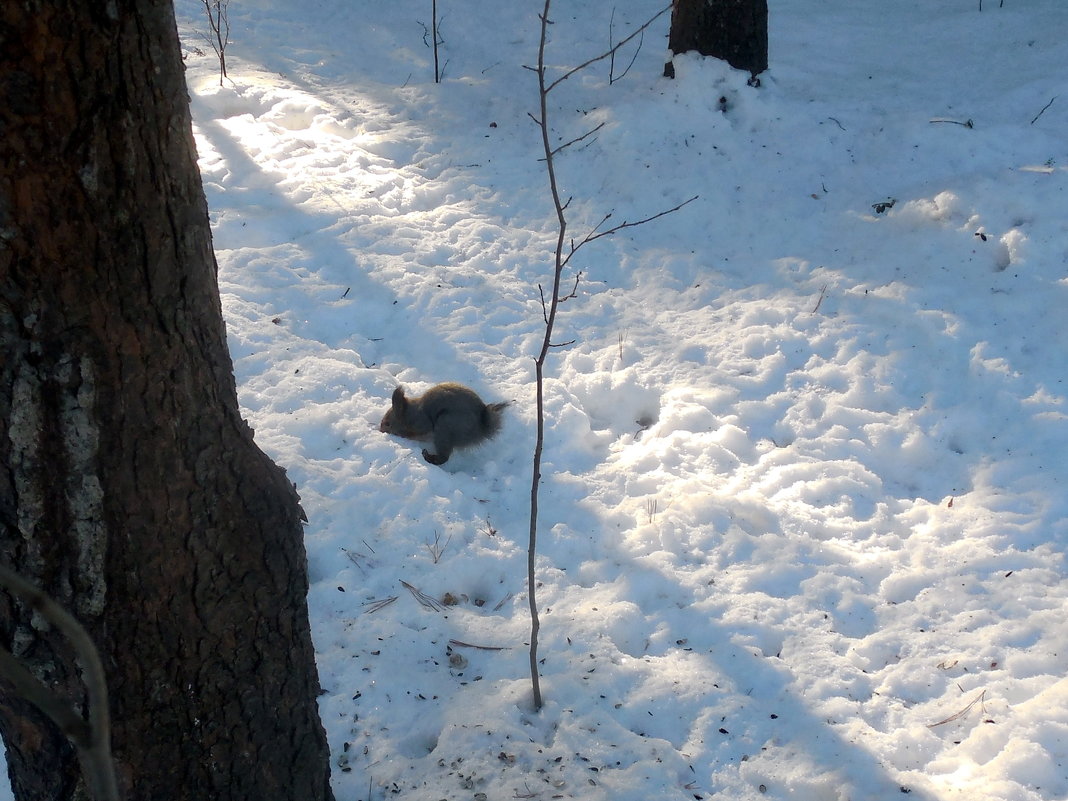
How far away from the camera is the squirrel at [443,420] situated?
14.7ft

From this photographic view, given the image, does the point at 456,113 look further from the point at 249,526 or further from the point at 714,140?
the point at 249,526

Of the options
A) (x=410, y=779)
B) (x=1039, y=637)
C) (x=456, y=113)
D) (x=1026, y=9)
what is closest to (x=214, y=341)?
(x=410, y=779)

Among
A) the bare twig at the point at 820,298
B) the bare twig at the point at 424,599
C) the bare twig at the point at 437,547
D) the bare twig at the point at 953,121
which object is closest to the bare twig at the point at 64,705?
the bare twig at the point at 424,599

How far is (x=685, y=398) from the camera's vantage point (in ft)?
15.5

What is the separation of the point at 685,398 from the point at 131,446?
10.9 feet

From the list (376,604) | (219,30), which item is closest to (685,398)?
(376,604)

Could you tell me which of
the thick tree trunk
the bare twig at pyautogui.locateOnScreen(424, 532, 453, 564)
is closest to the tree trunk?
the bare twig at pyautogui.locateOnScreen(424, 532, 453, 564)

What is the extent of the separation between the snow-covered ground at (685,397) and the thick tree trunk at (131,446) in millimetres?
894

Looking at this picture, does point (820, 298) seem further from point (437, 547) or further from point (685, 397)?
point (437, 547)

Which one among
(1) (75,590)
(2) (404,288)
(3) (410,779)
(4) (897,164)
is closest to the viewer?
(1) (75,590)

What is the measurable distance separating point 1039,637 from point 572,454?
6.93ft

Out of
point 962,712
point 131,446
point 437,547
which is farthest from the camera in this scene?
point 437,547

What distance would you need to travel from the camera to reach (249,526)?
80.7 inches

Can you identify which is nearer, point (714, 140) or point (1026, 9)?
point (714, 140)
